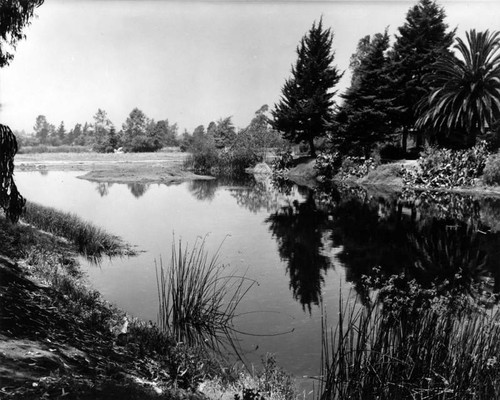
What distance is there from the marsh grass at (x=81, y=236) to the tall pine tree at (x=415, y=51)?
23.9m

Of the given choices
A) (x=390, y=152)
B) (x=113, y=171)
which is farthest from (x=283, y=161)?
(x=113, y=171)

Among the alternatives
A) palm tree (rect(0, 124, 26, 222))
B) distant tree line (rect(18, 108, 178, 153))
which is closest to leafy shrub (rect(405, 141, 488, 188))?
palm tree (rect(0, 124, 26, 222))

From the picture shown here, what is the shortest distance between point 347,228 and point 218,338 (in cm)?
988

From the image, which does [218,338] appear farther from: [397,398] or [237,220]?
[237,220]

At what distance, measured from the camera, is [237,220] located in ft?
57.7

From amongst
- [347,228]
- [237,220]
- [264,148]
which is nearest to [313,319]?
[347,228]

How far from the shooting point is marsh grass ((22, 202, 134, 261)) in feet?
37.9

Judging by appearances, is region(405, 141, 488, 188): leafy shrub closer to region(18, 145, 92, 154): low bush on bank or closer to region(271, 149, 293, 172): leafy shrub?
region(271, 149, 293, 172): leafy shrub

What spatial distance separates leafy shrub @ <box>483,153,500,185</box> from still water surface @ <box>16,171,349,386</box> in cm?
1031

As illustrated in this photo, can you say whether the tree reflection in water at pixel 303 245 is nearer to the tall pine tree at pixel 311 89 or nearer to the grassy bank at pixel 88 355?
the grassy bank at pixel 88 355

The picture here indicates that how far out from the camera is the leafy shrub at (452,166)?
26.7 metres

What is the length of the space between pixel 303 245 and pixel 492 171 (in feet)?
56.8

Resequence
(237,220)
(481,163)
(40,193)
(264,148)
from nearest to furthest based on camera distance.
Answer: (237,220) → (40,193) → (481,163) → (264,148)

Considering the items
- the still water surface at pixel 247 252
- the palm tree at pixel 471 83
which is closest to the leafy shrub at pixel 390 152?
the palm tree at pixel 471 83
